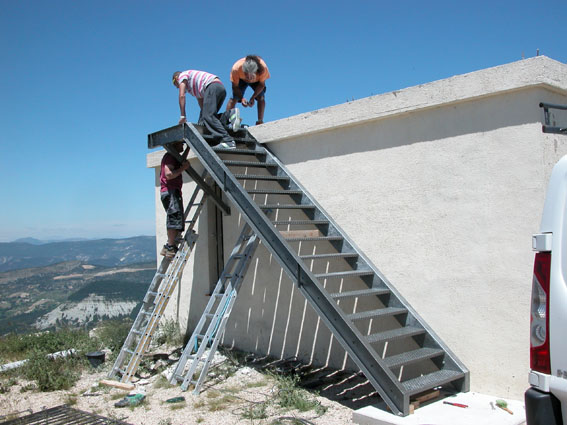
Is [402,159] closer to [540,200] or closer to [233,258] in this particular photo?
[540,200]

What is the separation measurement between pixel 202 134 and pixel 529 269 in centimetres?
459

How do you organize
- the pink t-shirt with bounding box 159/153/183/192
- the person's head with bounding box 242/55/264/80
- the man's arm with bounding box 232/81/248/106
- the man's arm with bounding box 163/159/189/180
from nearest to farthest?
the man's arm with bounding box 163/159/189/180 → the pink t-shirt with bounding box 159/153/183/192 → the person's head with bounding box 242/55/264/80 → the man's arm with bounding box 232/81/248/106

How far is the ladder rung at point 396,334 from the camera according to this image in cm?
508

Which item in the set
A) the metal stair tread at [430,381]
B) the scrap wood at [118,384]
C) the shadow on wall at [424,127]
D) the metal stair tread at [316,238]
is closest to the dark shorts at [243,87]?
the shadow on wall at [424,127]

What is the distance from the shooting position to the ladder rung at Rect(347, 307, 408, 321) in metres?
5.25

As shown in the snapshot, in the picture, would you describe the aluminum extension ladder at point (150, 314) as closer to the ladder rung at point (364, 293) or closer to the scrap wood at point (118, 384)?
the scrap wood at point (118, 384)

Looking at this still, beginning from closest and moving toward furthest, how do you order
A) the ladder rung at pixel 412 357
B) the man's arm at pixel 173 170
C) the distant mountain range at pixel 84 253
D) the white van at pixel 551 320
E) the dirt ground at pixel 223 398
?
the white van at pixel 551 320 < the ladder rung at pixel 412 357 < the dirt ground at pixel 223 398 < the man's arm at pixel 173 170 < the distant mountain range at pixel 84 253

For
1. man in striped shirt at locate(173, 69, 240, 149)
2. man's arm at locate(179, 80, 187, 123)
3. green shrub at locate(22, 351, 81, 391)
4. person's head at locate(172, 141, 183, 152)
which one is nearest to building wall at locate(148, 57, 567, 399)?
man in striped shirt at locate(173, 69, 240, 149)

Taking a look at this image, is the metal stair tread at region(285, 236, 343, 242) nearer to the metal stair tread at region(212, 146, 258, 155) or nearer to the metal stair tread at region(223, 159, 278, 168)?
the metal stair tread at region(223, 159, 278, 168)

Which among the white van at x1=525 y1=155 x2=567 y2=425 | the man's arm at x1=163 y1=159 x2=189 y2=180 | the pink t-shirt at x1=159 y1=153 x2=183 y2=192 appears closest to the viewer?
the white van at x1=525 y1=155 x2=567 y2=425

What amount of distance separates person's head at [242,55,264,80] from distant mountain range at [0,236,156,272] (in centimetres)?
7413

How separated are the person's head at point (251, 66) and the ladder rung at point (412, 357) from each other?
490cm

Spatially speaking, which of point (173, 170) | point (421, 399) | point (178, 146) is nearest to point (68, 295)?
point (178, 146)

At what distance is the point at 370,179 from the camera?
21.3 ft
